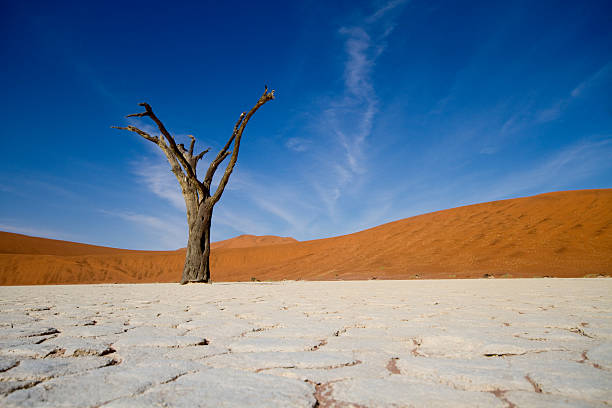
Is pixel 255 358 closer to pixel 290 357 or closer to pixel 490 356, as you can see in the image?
pixel 290 357

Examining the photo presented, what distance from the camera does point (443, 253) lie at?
14742 mm

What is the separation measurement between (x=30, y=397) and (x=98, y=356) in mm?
548

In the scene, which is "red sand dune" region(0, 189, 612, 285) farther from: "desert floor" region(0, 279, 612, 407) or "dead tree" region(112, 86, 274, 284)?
"desert floor" region(0, 279, 612, 407)

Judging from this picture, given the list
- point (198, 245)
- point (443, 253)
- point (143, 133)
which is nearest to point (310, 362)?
point (198, 245)

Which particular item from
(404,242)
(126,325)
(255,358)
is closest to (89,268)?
(404,242)

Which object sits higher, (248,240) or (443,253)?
(248,240)

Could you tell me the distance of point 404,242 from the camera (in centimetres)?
1745

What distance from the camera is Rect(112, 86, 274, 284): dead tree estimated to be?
9.38m

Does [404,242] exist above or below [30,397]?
above

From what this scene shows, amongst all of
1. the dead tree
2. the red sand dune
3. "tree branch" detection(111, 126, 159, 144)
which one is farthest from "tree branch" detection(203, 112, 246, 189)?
the red sand dune

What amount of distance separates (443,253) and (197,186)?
428 inches

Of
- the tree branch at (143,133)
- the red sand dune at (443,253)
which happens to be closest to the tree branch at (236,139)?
the tree branch at (143,133)

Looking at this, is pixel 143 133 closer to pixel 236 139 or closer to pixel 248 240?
pixel 236 139

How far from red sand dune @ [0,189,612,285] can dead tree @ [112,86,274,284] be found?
20.5 feet
